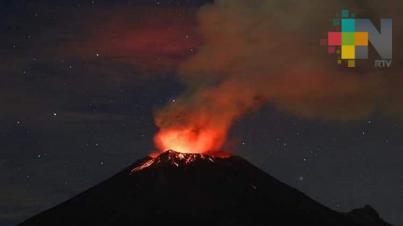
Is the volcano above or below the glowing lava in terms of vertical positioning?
below

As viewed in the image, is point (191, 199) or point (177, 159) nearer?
point (191, 199)

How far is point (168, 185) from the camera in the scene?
12094 cm

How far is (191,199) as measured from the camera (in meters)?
117

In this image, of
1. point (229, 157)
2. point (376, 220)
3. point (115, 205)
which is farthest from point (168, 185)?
point (376, 220)

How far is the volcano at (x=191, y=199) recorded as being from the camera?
108500 millimetres

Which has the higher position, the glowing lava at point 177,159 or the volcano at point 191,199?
the glowing lava at point 177,159

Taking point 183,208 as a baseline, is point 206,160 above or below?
above

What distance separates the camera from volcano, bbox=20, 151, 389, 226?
356ft

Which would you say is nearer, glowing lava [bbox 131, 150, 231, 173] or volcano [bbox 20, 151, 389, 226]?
volcano [bbox 20, 151, 389, 226]

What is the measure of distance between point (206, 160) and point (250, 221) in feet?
91.5

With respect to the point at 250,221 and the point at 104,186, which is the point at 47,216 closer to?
the point at 104,186

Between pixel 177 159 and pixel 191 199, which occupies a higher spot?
pixel 177 159

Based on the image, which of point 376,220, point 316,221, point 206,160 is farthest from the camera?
point 376,220

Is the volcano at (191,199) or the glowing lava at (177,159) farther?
the glowing lava at (177,159)
